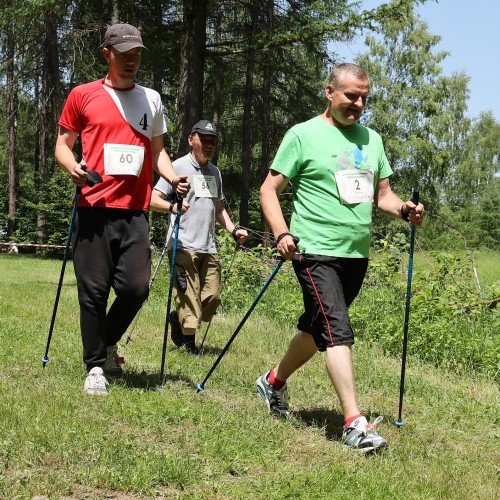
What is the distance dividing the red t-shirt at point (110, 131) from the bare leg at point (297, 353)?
4.47 feet

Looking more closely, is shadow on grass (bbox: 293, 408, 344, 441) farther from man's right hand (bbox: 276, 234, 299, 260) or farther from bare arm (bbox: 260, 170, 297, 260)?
bare arm (bbox: 260, 170, 297, 260)

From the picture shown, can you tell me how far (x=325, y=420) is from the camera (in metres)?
4.86

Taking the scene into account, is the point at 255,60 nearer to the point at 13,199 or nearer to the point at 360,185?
the point at 360,185

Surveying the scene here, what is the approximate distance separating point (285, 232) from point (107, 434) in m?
1.49

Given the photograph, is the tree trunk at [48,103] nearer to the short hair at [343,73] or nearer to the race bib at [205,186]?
the race bib at [205,186]

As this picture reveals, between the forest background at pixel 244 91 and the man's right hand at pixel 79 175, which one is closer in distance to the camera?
the man's right hand at pixel 79 175

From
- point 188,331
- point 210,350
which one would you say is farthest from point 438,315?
point 188,331

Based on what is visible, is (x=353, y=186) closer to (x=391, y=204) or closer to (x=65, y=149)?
(x=391, y=204)

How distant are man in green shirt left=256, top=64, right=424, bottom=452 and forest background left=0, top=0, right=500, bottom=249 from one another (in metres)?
5.17

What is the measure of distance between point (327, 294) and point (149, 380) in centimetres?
175

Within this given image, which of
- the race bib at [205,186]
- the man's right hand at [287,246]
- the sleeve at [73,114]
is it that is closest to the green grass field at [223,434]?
the man's right hand at [287,246]

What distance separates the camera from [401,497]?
3.45 metres

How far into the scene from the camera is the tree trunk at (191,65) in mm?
12984

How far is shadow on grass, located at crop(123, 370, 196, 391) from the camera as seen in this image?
5.25 meters
